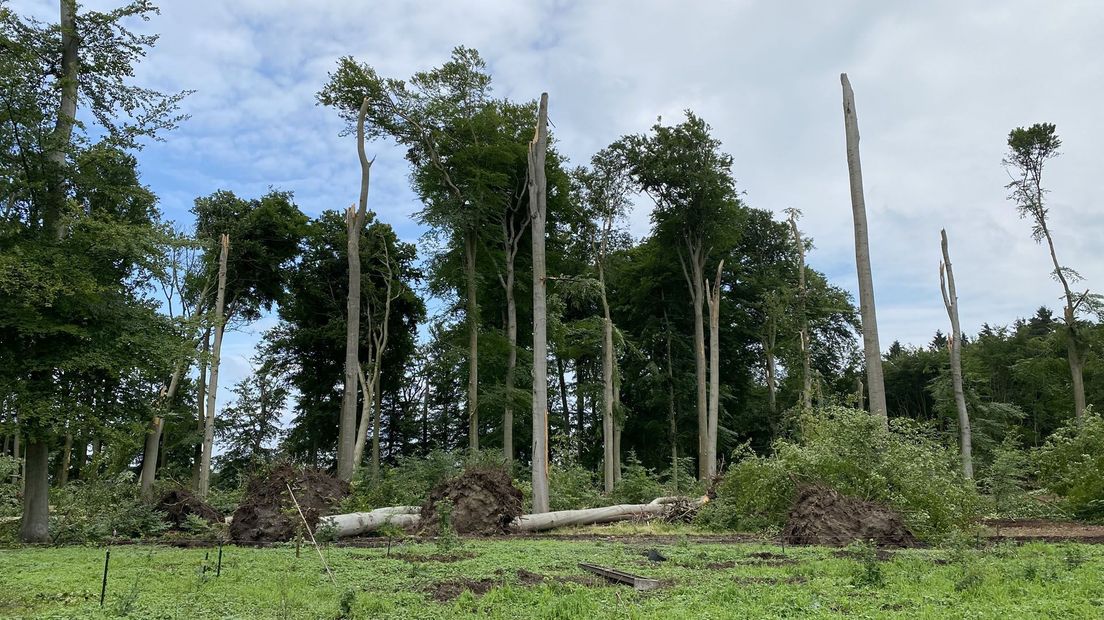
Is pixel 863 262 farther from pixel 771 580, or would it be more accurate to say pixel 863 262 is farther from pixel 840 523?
pixel 771 580

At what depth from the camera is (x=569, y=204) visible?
30.6 metres

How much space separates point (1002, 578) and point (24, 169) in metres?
15.6

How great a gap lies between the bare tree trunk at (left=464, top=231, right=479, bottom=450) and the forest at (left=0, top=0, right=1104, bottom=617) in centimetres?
14

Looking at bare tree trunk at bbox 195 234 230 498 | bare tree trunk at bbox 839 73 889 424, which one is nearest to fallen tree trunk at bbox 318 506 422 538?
bare tree trunk at bbox 839 73 889 424

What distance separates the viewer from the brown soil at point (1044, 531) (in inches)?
430

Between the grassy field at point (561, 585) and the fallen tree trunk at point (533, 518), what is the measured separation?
2797 mm

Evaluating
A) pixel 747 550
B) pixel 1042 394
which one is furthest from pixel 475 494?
pixel 1042 394

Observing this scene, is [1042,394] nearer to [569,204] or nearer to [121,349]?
[569,204]

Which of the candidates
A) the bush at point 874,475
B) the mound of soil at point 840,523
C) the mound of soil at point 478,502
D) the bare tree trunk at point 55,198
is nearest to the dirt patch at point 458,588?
the mound of soil at point 840,523

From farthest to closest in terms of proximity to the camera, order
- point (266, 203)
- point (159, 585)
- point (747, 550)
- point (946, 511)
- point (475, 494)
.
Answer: point (266, 203) < point (475, 494) < point (946, 511) < point (747, 550) < point (159, 585)

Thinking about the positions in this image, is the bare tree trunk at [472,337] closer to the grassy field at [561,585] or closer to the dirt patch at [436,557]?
the dirt patch at [436,557]

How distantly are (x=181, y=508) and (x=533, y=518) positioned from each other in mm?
7099

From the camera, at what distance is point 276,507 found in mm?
12141

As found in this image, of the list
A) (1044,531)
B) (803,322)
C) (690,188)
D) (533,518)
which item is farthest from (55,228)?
(803,322)
